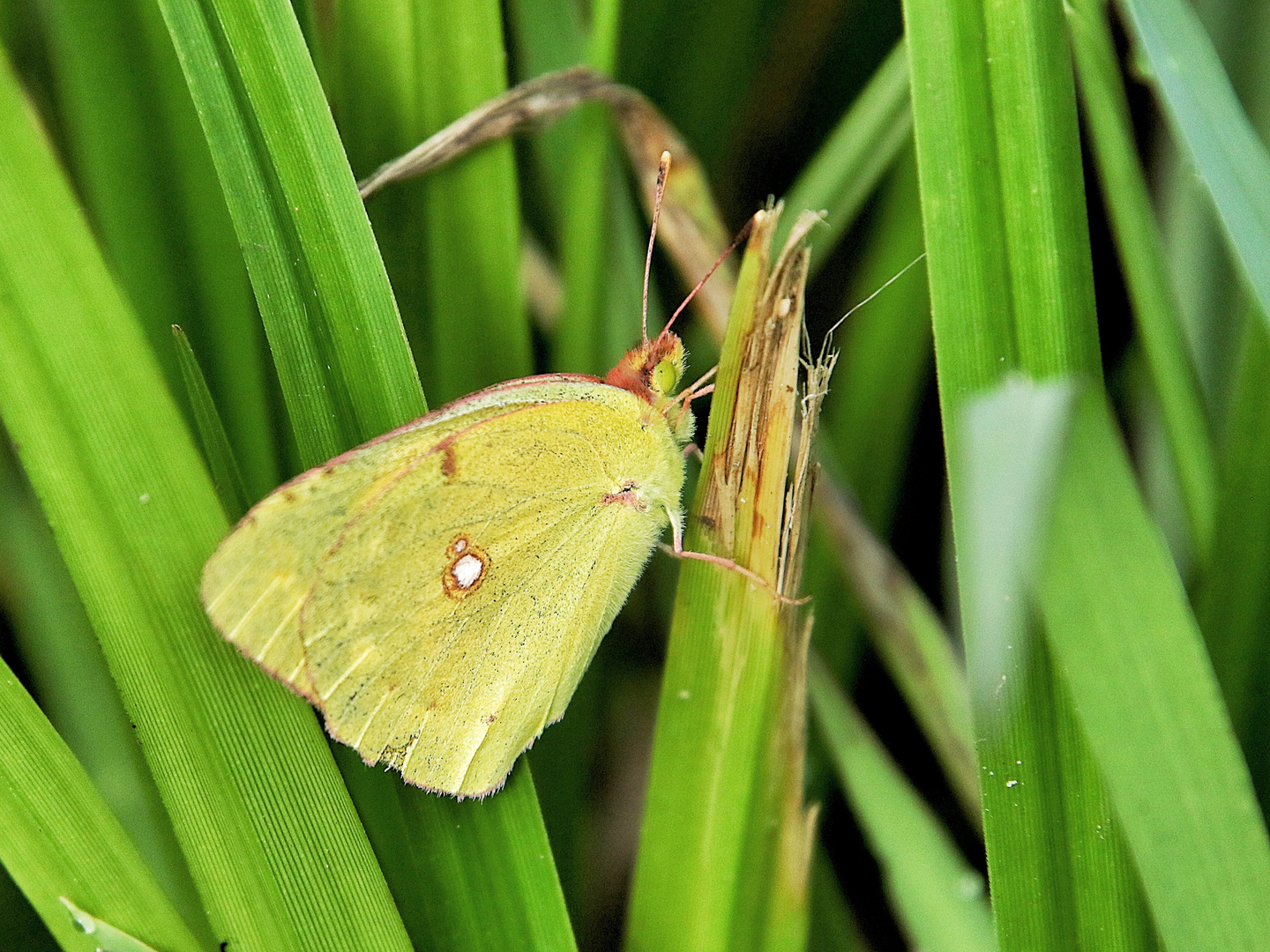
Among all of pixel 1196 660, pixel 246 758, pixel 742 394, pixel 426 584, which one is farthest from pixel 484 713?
pixel 1196 660

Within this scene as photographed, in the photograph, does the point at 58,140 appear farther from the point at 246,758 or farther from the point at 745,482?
the point at 745,482

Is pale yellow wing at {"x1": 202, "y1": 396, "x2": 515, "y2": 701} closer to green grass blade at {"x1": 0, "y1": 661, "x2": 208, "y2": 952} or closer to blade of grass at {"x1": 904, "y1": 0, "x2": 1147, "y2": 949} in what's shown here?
green grass blade at {"x1": 0, "y1": 661, "x2": 208, "y2": 952}

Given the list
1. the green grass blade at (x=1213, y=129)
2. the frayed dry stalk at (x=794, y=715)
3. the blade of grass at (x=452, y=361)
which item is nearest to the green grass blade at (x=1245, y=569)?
the green grass blade at (x=1213, y=129)

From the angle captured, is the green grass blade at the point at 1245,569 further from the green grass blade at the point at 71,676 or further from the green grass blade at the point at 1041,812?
the green grass blade at the point at 71,676

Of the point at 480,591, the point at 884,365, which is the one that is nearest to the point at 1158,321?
the point at 884,365

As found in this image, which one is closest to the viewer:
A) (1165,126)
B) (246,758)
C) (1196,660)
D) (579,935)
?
(1196,660)
